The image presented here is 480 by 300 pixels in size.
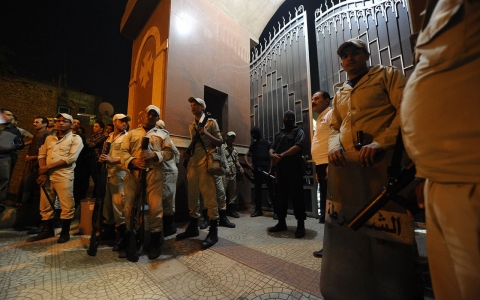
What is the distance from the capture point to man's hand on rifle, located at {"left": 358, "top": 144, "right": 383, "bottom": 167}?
4.07 ft

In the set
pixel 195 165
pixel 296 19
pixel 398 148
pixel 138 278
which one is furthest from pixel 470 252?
pixel 296 19

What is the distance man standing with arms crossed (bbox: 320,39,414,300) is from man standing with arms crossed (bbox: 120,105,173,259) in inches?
79.7

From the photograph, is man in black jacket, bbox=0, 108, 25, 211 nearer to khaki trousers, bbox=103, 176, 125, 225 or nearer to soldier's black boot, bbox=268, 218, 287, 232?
khaki trousers, bbox=103, 176, 125, 225

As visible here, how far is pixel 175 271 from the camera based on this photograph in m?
2.04

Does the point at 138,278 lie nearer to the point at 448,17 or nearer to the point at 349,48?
the point at 448,17

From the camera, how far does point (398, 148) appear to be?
106 cm

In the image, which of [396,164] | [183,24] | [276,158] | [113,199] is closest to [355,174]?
[396,164]

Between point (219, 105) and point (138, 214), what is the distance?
3.64 m

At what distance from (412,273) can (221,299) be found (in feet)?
4.39

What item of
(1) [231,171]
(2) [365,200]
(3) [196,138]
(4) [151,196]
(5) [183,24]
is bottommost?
(4) [151,196]

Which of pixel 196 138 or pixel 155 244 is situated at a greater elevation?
pixel 196 138

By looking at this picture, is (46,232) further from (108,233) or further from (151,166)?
(151,166)

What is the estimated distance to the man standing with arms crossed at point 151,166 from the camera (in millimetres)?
2488

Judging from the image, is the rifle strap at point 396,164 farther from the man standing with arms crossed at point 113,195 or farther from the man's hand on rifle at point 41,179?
the man's hand on rifle at point 41,179
